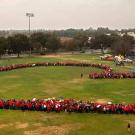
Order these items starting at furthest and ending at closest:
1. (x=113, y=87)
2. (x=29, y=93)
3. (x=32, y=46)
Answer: (x=32, y=46), (x=113, y=87), (x=29, y=93)

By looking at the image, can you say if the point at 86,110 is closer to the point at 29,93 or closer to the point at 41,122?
the point at 41,122

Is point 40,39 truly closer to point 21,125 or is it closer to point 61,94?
point 61,94

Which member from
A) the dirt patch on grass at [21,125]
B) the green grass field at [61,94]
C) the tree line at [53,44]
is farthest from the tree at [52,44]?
the dirt patch on grass at [21,125]

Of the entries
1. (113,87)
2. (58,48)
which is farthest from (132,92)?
(58,48)

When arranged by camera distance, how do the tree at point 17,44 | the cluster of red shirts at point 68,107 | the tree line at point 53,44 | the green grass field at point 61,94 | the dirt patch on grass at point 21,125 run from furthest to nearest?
1. the tree line at point 53,44
2. the tree at point 17,44
3. the cluster of red shirts at point 68,107
4. the dirt patch on grass at point 21,125
5. the green grass field at point 61,94

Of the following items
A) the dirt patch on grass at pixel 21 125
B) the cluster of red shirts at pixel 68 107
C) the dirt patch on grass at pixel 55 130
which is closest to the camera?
the dirt patch on grass at pixel 55 130

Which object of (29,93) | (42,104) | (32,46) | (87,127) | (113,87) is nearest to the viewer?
(87,127)

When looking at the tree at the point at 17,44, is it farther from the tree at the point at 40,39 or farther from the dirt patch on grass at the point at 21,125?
the dirt patch on grass at the point at 21,125

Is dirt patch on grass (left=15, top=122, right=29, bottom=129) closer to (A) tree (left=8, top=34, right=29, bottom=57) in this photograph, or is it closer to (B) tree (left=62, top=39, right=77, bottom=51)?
(A) tree (left=8, top=34, right=29, bottom=57)
